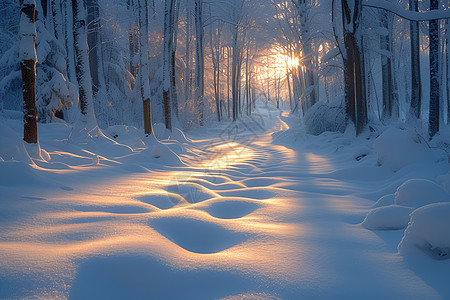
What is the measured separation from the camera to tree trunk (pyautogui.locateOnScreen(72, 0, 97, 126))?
5.86 m

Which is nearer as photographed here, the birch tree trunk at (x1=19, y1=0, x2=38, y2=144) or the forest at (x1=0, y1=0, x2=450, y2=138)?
the birch tree trunk at (x1=19, y1=0, x2=38, y2=144)

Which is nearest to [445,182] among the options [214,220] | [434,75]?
[214,220]

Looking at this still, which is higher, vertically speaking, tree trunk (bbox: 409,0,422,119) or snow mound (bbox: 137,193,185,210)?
tree trunk (bbox: 409,0,422,119)

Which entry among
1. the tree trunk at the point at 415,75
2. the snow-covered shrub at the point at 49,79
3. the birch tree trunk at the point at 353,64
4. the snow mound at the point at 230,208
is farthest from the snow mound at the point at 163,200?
the tree trunk at the point at 415,75

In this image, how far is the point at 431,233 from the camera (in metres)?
1.45

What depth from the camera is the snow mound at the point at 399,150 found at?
3.90m

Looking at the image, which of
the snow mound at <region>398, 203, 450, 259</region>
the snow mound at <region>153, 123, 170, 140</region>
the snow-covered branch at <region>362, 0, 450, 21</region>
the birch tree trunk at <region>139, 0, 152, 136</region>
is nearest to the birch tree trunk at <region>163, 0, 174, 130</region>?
the snow mound at <region>153, 123, 170, 140</region>

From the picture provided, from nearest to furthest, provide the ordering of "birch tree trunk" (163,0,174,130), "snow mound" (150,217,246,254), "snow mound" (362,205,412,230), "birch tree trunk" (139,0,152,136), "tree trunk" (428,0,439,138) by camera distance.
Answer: "snow mound" (150,217,246,254), "snow mound" (362,205,412,230), "tree trunk" (428,0,439,138), "birch tree trunk" (139,0,152,136), "birch tree trunk" (163,0,174,130)

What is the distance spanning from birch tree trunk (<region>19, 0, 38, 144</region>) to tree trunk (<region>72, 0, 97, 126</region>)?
2303 mm

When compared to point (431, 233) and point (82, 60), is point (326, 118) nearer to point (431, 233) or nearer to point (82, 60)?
point (82, 60)

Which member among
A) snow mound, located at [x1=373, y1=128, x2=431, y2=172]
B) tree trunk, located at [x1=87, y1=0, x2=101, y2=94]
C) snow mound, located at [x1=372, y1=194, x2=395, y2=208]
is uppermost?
tree trunk, located at [x1=87, y1=0, x2=101, y2=94]

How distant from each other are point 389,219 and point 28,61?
4.46 metres

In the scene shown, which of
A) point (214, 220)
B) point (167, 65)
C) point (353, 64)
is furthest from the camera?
point (167, 65)

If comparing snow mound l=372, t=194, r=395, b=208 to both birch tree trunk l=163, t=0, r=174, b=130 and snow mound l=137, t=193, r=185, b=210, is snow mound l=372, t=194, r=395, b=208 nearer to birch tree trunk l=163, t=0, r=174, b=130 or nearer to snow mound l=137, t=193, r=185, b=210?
snow mound l=137, t=193, r=185, b=210
